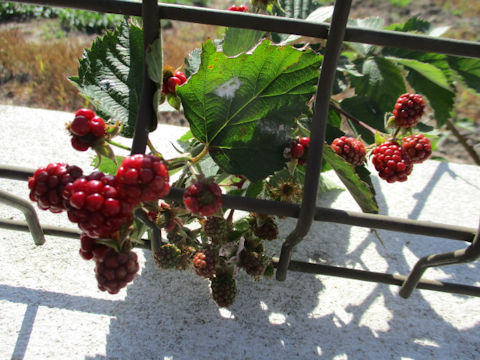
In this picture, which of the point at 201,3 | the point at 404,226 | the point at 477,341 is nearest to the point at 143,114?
the point at 404,226

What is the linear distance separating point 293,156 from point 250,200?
0.10 metres

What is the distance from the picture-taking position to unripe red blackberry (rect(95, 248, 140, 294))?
483mm

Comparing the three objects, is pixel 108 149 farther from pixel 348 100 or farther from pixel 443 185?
pixel 443 185

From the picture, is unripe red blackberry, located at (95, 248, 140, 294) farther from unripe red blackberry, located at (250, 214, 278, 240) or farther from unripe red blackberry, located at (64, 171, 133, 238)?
unripe red blackberry, located at (250, 214, 278, 240)

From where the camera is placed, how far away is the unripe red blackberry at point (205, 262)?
2.07ft

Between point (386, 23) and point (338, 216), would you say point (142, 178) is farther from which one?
point (386, 23)

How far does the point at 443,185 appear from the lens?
113 centimetres

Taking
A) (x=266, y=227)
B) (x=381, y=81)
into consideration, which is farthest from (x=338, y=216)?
(x=381, y=81)

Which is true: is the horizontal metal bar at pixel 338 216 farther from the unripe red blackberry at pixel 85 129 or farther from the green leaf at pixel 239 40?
the green leaf at pixel 239 40

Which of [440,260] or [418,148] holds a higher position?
[418,148]

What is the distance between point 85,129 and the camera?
1.59 feet

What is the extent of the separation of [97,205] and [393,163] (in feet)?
1.35

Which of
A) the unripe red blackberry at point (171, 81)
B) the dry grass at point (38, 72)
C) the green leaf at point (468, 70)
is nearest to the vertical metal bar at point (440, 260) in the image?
the unripe red blackberry at point (171, 81)

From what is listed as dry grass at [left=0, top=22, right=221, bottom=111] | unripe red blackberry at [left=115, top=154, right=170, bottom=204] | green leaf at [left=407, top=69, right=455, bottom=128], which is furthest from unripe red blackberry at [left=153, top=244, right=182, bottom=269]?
dry grass at [left=0, top=22, right=221, bottom=111]
